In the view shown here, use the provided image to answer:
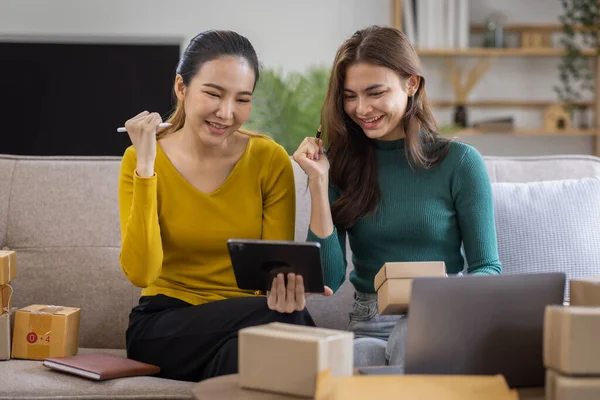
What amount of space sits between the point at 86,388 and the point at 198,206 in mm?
513

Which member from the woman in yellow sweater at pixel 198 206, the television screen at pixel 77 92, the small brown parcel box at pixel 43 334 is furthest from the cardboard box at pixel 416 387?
the television screen at pixel 77 92

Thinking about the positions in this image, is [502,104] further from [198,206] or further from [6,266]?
[6,266]

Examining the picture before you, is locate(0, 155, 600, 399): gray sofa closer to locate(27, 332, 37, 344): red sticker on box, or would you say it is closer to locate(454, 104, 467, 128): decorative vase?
locate(27, 332, 37, 344): red sticker on box

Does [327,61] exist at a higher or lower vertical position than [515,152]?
higher

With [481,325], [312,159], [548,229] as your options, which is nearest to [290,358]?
[481,325]

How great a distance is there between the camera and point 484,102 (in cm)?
480

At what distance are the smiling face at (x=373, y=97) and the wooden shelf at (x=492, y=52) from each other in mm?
2666

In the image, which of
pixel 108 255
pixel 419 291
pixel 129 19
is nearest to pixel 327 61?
pixel 129 19

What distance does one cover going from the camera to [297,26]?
4.72 meters

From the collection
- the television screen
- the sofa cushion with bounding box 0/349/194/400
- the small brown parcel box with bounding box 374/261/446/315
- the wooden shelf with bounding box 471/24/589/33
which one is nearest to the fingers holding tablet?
the small brown parcel box with bounding box 374/261/446/315

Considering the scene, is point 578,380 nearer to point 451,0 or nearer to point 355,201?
point 355,201

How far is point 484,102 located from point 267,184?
9.81 ft

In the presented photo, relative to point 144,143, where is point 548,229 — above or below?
below

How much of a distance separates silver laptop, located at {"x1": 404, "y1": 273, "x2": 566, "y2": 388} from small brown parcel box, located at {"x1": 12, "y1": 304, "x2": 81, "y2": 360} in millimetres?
1014
